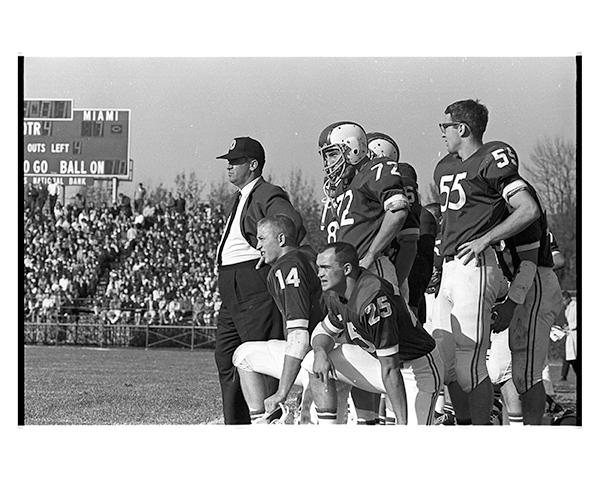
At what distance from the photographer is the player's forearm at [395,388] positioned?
552 centimetres

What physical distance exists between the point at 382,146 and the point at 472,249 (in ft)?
2.31

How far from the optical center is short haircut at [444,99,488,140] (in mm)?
5809

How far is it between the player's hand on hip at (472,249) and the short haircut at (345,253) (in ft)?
1.77

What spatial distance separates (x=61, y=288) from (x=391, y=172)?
186 centimetres

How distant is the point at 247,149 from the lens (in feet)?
19.3

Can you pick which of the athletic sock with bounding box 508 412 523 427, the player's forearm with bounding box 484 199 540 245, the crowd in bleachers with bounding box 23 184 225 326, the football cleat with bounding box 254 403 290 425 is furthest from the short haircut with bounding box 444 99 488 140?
the football cleat with bounding box 254 403 290 425

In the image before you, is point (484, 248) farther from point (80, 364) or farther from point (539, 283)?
point (80, 364)

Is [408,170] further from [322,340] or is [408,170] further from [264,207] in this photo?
[322,340]

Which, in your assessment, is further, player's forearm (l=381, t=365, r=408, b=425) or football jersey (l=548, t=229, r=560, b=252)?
football jersey (l=548, t=229, r=560, b=252)

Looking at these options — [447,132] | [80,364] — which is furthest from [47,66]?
[447,132]

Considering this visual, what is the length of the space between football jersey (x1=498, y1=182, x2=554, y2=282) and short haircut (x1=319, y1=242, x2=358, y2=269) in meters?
0.73

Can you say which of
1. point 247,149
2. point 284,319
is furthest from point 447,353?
point 247,149

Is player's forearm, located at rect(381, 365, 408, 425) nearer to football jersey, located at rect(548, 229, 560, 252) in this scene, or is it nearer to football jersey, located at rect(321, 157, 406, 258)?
football jersey, located at rect(321, 157, 406, 258)

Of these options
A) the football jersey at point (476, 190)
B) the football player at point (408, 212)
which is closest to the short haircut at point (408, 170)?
the football player at point (408, 212)
